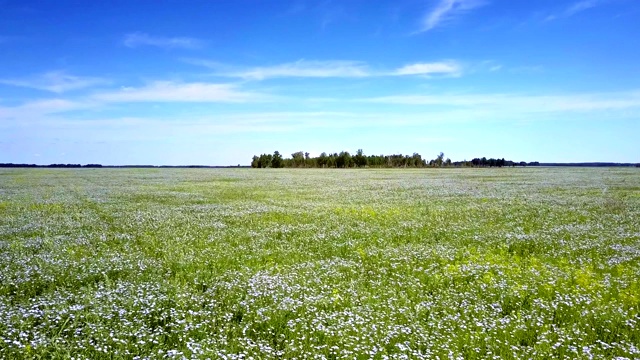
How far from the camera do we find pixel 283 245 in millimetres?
14484

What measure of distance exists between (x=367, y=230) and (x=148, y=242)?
8.68 m

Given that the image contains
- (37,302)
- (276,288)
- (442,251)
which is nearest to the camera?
(37,302)

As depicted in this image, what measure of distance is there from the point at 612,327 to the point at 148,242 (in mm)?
13705

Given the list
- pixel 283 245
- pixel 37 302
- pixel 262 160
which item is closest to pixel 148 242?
pixel 283 245

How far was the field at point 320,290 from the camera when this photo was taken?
21.9 feet

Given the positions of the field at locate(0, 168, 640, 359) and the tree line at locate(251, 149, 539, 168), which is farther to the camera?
the tree line at locate(251, 149, 539, 168)

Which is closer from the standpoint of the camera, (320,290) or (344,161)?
(320,290)

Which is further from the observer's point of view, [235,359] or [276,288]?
[276,288]

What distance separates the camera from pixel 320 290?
9.48 meters

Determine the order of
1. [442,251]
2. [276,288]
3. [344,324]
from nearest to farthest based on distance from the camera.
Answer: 1. [344,324]
2. [276,288]
3. [442,251]

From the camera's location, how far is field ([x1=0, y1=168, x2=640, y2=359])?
667 cm

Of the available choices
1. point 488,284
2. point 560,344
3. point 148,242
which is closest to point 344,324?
point 560,344

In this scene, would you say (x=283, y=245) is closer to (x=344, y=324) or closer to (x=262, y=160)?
(x=344, y=324)

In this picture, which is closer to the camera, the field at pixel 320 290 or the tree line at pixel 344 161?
the field at pixel 320 290
